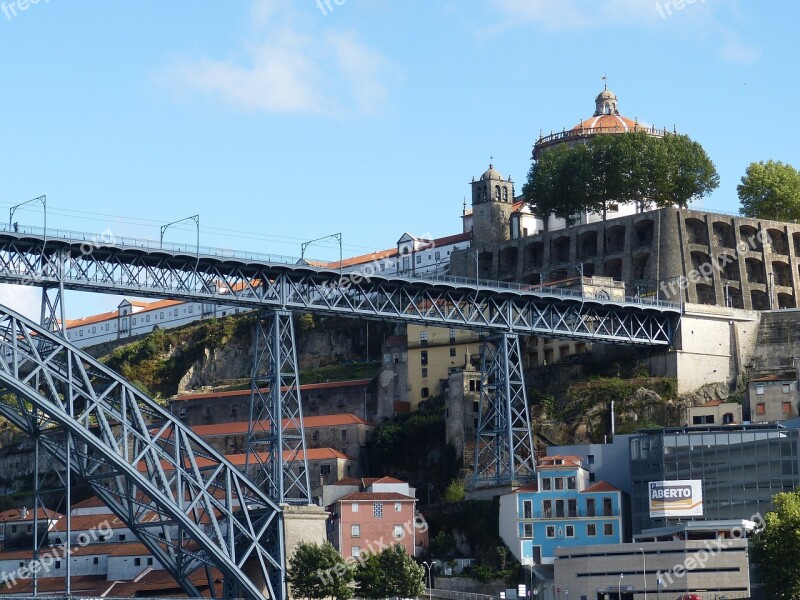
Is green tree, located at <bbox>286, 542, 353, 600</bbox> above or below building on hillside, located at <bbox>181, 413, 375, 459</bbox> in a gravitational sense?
below

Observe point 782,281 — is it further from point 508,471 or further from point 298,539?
point 298,539

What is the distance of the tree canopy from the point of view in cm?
12812

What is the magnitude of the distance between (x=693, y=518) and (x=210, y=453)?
28023 millimetres

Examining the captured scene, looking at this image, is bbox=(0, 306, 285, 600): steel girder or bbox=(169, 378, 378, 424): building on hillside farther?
bbox=(169, 378, 378, 424): building on hillside

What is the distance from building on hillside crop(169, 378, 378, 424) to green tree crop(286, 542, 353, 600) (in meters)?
37.2

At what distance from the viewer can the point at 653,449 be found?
94.8m

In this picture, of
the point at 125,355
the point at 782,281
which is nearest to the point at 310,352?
the point at 125,355

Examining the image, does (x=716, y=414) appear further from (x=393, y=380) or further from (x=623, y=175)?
(x=623, y=175)

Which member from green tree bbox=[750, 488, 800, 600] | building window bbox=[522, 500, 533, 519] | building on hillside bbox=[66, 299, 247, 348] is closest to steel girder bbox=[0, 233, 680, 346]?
building window bbox=[522, 500, 533, 519]

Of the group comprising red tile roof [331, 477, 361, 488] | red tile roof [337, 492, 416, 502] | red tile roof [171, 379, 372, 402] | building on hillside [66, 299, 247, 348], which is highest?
building on hillside [66, 299, 247, 348]

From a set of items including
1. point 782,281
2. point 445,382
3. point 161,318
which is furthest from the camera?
point 161,318

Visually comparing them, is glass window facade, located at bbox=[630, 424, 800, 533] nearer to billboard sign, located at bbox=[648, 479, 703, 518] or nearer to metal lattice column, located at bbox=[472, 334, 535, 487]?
billboard sign, located at bbox=[648, 479, 703, 518]

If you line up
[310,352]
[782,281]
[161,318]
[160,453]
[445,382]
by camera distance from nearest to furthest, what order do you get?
[160,453] < [445,382] < [782,281] < [310,352] < [161,318]

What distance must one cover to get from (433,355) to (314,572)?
3995cm
